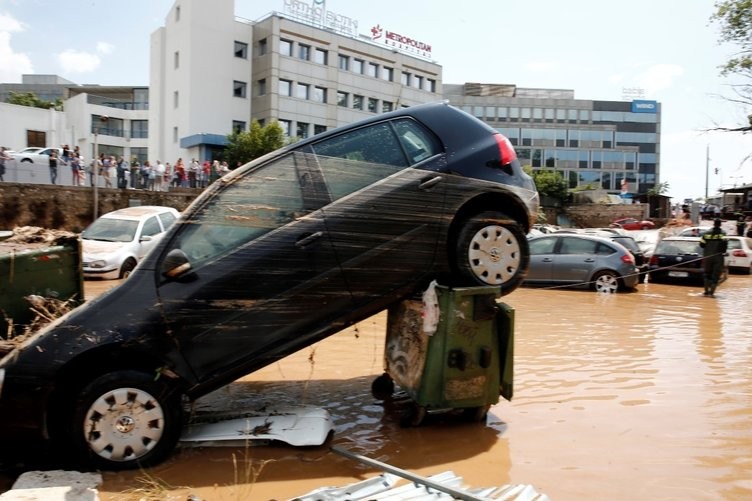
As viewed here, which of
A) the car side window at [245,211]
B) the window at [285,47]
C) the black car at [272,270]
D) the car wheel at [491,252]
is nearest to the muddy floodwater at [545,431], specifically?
the black car at [272,270]

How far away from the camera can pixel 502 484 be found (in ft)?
12.6

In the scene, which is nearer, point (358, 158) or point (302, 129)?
point (358, 158)

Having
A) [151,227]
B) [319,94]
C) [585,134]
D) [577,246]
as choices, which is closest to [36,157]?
[151,227]

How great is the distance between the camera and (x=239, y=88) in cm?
4550

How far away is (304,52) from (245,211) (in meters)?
45.5

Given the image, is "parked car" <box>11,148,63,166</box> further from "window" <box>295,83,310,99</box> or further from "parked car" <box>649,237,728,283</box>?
"window" <box>295,83,310,99</box>

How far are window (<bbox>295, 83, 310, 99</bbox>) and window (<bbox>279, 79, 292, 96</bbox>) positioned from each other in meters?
0.68

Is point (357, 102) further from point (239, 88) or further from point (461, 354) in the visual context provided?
point (461, 354)

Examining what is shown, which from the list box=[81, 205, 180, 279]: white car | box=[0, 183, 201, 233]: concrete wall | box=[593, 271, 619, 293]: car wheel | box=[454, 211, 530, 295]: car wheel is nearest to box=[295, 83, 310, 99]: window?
box=[0, 183, 201, 233]: concrete wall

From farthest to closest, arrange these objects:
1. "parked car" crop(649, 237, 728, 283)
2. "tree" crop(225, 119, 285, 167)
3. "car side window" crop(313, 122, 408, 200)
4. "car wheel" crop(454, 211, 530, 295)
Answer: "tree" crop(225, 119, 285, 167), "parked car" crop(649, 237, 728, 283), "car wheel" crop(454, 211, 530, 295), "car side window" crop(313, 122, 408, 200)

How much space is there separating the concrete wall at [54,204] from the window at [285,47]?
2451 cm

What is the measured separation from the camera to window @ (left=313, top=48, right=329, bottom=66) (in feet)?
156

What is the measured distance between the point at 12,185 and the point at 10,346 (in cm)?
1964

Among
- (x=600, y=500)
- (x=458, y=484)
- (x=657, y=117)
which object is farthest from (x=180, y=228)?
(x=657, y=117)
